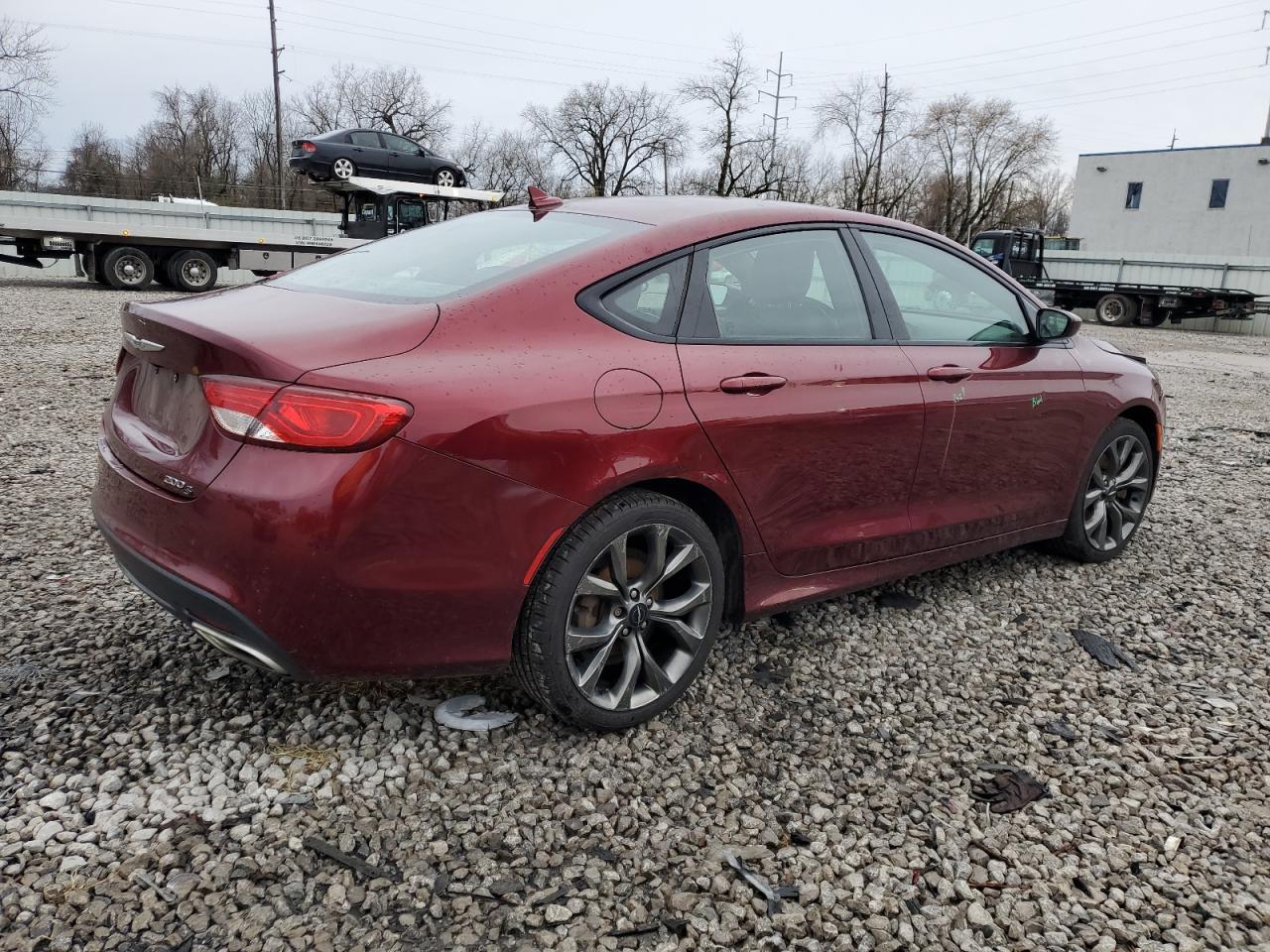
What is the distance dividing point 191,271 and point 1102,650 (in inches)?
668

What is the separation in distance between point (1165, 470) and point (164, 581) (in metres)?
6.75

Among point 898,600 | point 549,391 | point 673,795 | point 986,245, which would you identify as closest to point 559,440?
point 549,391

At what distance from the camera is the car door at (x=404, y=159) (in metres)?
22.5

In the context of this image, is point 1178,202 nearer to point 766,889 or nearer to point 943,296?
point 943,296

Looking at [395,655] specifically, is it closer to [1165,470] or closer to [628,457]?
[628,457]

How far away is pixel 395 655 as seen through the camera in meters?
2.35

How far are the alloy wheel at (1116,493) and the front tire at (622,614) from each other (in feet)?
8.02

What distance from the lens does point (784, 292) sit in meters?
3.10

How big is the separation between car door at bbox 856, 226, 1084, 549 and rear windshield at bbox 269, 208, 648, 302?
1.12 metres

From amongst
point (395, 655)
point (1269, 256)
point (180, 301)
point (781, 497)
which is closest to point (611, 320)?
point (781, 497)

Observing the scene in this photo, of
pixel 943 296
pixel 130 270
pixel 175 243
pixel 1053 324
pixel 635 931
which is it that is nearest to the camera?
pixel 635 931

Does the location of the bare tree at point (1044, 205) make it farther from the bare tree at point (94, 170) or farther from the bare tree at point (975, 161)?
the bare tree at point (94, 170)

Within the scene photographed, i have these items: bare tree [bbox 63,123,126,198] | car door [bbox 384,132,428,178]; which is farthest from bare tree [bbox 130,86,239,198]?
car door [bbox 384,132,428,178]

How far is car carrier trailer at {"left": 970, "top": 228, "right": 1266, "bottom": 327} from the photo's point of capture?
76.3 feet
